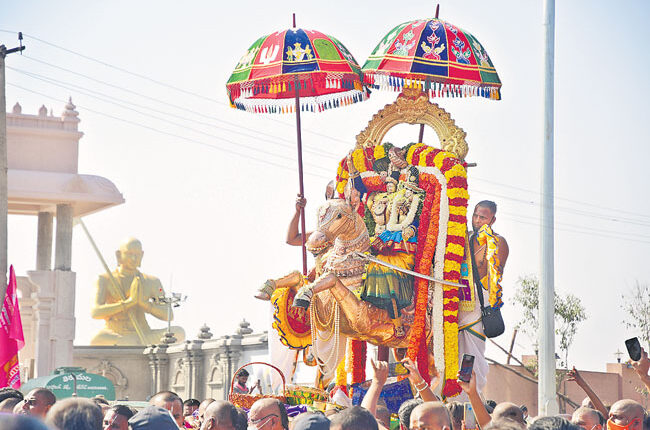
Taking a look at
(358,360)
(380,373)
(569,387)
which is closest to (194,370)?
(569,387)

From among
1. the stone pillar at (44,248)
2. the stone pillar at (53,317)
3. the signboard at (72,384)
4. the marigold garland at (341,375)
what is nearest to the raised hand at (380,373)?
the marigold garland at (341,375)

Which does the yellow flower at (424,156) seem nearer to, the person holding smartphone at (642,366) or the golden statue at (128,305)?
the person holding smartphone at (642,366)

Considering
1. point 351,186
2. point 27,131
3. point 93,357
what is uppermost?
point 27,131

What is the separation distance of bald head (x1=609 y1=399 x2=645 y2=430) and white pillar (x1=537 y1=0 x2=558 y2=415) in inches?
177

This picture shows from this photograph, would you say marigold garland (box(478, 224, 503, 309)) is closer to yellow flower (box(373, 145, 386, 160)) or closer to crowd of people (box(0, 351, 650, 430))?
yellow flower (box(373, 145, 386, 160))

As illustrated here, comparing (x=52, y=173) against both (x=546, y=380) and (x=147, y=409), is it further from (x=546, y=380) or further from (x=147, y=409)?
(x=147, y=409)

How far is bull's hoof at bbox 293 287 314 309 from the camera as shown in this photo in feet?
37.7

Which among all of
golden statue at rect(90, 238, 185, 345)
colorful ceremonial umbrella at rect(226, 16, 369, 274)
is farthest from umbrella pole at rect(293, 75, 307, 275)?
golden statue at rect(90, 238, 185, 345)

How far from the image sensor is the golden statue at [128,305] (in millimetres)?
37000

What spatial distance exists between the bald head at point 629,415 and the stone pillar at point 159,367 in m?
28.2

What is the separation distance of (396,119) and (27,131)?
16538mm

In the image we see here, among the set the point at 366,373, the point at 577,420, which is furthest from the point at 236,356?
the point at 577,420

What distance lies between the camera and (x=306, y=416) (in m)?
5.90

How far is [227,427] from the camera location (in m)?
6.43
